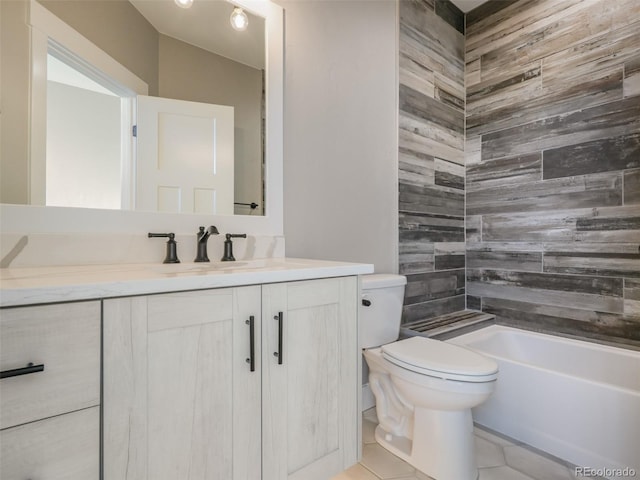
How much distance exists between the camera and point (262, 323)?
872 millimetres

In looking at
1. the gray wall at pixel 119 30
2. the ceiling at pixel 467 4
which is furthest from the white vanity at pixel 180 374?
the ceiling at pixel 467 4

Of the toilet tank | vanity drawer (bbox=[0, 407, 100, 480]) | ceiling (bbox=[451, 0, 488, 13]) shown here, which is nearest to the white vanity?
vanity drawer (bbox=[0, 407, 100, 480])

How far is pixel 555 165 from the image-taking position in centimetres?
202

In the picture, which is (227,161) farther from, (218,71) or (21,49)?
(21,49)

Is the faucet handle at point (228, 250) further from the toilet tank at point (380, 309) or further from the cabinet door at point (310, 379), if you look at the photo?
the toilet tank at point (380, 309)

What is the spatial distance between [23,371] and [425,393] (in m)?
1.24

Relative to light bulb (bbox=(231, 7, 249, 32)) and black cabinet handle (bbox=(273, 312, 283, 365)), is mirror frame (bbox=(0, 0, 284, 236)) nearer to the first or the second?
light bulb (bbox=(231, 7, 249, 32))

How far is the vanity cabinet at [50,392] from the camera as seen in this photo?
1.87 ft

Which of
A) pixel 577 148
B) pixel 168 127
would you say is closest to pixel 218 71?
pixel 168 127

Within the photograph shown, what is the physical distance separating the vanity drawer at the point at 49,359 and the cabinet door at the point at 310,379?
0.40 m

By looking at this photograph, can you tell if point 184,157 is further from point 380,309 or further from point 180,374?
point 380,309

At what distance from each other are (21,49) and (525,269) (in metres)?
2.76

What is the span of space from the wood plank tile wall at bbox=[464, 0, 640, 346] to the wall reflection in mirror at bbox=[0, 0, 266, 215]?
157 centimetres

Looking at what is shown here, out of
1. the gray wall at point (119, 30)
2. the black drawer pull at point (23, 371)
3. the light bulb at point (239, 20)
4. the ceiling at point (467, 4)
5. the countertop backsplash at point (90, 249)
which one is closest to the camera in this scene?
the black drawer pull at point (23, 371)
